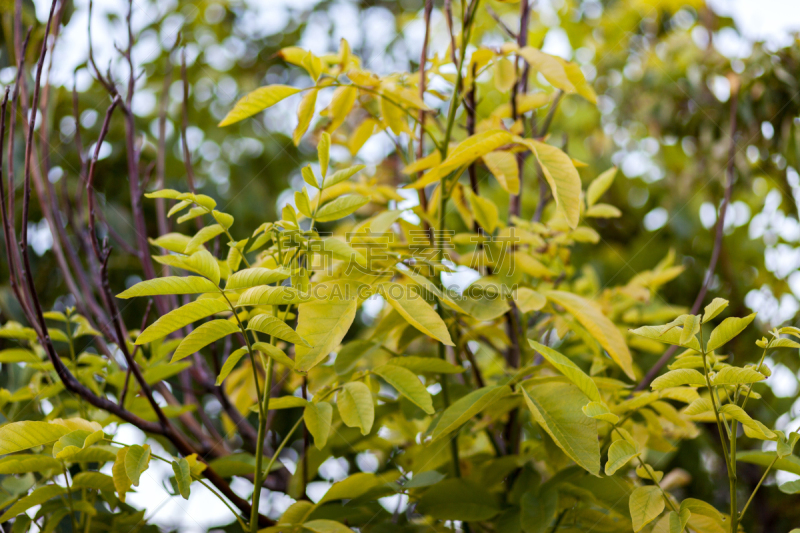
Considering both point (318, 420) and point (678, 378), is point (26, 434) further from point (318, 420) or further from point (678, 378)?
point (678, 378)

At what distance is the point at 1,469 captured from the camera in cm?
68

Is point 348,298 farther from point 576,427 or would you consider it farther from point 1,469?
point 1,469

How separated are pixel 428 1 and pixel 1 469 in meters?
0.89

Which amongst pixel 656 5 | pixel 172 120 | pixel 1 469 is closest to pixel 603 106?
pixel 656 5

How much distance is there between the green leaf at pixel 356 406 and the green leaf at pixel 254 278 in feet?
0.63

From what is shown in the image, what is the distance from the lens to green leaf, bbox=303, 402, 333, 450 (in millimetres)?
703

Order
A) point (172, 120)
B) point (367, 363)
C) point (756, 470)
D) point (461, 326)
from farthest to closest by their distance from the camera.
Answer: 1. point (172, 120)
2. point (756, 470)
3. point (367, 363)
4. point (461, 326)

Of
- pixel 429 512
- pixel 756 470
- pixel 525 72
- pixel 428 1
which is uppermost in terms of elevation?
pixel 428 1

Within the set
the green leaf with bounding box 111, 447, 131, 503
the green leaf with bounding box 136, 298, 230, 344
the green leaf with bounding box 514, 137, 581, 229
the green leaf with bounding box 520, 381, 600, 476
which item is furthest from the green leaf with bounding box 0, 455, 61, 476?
the green leaf with bounding box 514, 137, 581, 229

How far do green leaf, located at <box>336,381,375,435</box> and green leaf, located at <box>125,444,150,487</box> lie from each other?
0.23 metres

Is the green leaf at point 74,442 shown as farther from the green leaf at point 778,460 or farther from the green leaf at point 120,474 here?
the green leaf at point 778,460

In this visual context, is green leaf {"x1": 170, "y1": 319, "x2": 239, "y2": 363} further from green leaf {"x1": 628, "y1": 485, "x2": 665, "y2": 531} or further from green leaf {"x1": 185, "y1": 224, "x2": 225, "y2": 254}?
green leaf {"x1": 628, "y1": 485, "x2": 665, "y2": 531}

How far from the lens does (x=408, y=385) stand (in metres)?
0.74

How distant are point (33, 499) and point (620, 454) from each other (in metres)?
0.73
